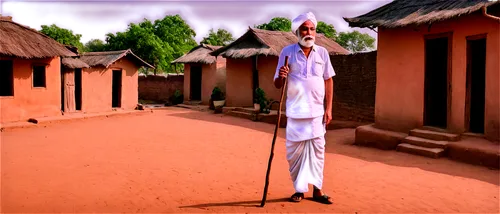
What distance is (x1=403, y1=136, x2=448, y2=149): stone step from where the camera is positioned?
7.70 meters

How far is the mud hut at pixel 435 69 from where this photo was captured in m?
7.48

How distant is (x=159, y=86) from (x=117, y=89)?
656 centimetres

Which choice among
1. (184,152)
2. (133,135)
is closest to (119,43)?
(133,135)

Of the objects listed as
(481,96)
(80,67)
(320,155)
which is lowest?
(320,155)

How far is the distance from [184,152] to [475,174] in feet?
16.8

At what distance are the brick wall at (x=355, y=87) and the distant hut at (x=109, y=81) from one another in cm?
904

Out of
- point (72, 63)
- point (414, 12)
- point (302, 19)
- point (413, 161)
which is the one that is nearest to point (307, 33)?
point (302, 19)

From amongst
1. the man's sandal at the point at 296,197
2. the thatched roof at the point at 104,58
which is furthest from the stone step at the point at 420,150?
the thatched roof at the point at 104,58

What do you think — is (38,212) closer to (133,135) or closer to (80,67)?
(133,135)

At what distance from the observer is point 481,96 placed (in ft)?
27.4

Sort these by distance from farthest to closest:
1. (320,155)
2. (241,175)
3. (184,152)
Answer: (184,152) < (241,175) < (320,155)

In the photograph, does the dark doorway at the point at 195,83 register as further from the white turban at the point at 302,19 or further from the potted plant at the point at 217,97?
the white turban at the point at 302,19

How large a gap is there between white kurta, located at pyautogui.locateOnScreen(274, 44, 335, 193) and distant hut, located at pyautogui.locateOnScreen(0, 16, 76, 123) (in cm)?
1023

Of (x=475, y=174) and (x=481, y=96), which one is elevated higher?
(x=481, y=96)
